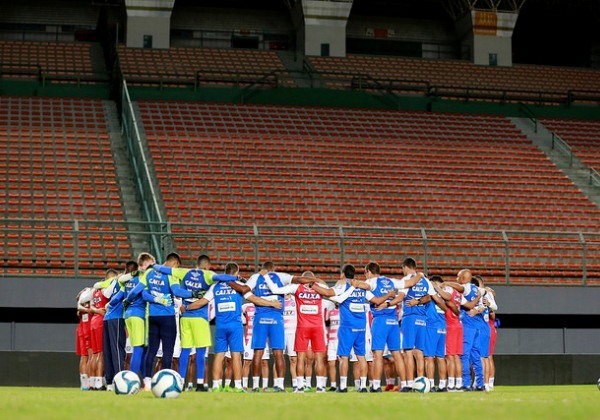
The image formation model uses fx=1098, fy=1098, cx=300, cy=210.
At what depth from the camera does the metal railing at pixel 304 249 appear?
2291 centimetres

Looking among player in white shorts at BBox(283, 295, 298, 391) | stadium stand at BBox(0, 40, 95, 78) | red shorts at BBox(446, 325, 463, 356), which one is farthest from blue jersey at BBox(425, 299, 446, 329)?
stadium stand at BBox(0, 40, 95, 78)

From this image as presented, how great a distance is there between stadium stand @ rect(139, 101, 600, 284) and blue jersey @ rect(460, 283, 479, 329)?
20.6 feet

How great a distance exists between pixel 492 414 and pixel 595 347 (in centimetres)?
1686

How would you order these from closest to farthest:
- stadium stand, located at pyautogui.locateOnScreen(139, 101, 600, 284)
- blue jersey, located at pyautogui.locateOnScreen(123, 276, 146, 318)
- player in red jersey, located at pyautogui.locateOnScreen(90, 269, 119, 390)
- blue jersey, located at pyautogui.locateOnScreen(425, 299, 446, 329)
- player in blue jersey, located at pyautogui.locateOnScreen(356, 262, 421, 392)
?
1. blue jersey, located at pyautogui.locateOnScreen(123, 276, 146, 318)
2. player in blue jersey, located at pyautogui.locateOnScreen(356, 262, 421, 392)
3. blue jersey, located at pyautogui.locateOnScreen(425, 299, 446, 329)
4. player in red jersey, located at pyautogui.locateOnScreen(90, 269, 119, 390)
5. stadium stand, located at pyautogui.locateOnScreen(139, 101, 600, 284)

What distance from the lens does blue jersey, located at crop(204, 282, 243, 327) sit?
53.7 feet

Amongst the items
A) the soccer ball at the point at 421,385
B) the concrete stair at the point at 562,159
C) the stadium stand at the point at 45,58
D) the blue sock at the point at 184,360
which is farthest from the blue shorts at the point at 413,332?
the stadium stand at the point at 45,58

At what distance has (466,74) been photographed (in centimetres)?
4241

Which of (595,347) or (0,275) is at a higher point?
(0,275)

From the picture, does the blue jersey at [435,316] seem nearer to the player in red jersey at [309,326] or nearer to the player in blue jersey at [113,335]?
the player in red jersey at [309,326]

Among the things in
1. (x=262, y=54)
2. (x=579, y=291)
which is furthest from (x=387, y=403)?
(x=262, y=54)

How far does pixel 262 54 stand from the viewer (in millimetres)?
42250

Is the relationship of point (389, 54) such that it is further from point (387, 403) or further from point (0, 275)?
point (387, 403)

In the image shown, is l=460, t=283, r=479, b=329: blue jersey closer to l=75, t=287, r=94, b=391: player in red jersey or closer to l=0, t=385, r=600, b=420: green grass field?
l=0, t=385, r=600, b=420: green grass field

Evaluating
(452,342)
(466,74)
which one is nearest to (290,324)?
(452,342)
